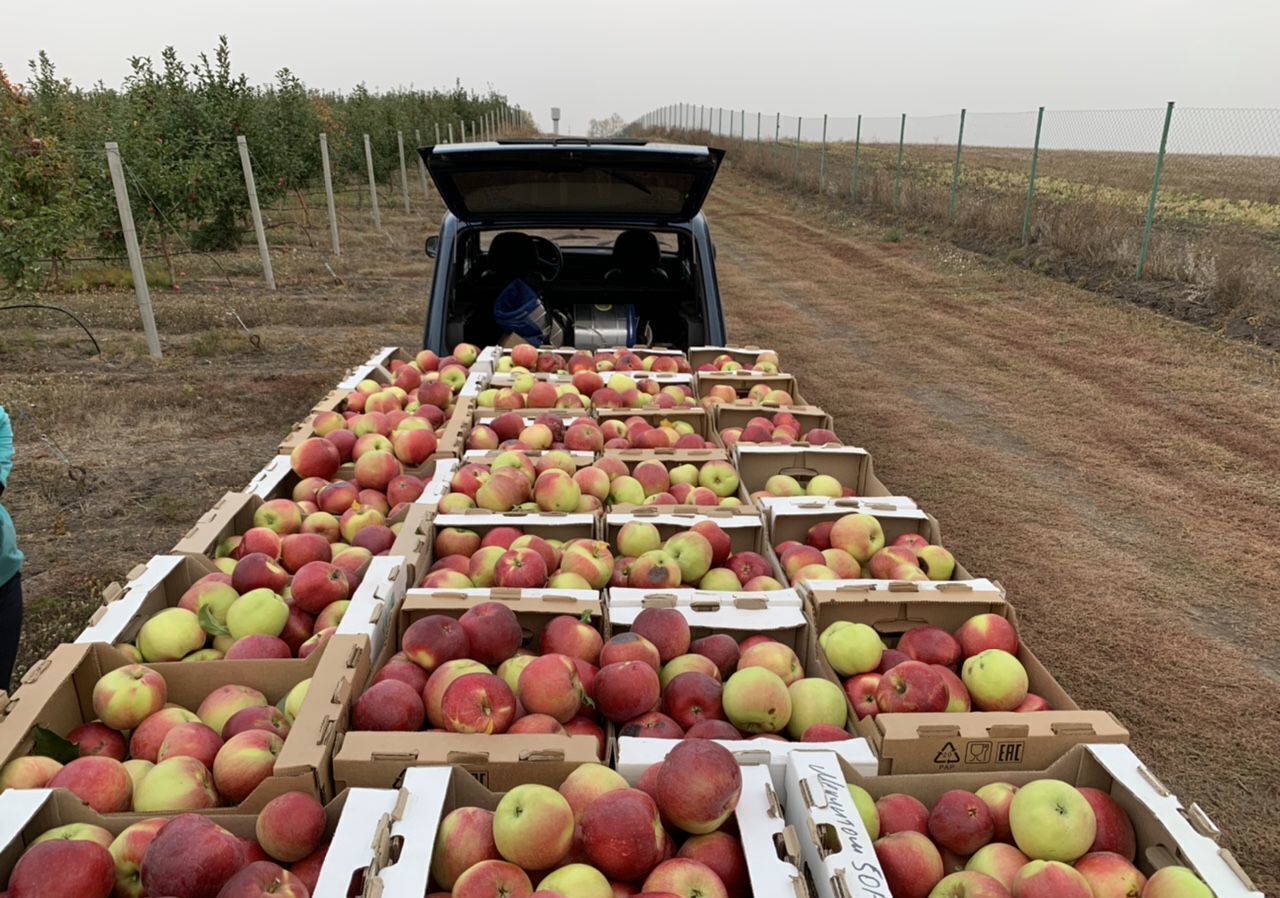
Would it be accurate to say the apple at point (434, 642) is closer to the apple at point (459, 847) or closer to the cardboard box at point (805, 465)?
the apple at point (459, 847)

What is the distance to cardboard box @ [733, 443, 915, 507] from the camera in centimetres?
353

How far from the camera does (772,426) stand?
402cm

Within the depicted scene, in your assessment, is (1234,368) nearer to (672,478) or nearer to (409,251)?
(672,478)

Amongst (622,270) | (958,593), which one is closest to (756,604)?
(958,593)

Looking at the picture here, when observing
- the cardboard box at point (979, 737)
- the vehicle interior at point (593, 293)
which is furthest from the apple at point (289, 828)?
the vehicle interior at point (593, 293)

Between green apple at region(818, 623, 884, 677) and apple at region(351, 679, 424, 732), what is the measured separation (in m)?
1.05

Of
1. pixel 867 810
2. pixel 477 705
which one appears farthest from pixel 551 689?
pixel 867 810

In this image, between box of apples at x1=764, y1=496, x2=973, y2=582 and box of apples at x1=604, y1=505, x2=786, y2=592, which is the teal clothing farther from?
box of apples at x1=764, y1=496, x2=973, y2=582

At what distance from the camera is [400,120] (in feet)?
97.5

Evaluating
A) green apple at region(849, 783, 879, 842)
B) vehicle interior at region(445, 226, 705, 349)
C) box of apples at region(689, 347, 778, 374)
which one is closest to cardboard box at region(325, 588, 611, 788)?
green apple at region(849, 783, 879, 842)

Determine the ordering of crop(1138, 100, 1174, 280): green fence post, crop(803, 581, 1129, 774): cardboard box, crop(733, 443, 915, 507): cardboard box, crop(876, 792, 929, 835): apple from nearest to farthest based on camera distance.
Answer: crop(876, 792, 929, 835): apple
crop(803, 581, 1129, 774): cardboard box
crop(733, 443, 915, 507): cardboard box
crop(1138, 100, 1174, 280): green fence post

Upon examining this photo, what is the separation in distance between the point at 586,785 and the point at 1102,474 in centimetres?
593

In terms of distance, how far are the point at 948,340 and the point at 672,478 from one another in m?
8.07

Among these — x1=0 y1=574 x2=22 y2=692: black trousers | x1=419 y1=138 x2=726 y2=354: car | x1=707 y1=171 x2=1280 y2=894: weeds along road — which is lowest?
x1=707 y1=171 x2=1280 y2=894: weeds along road
